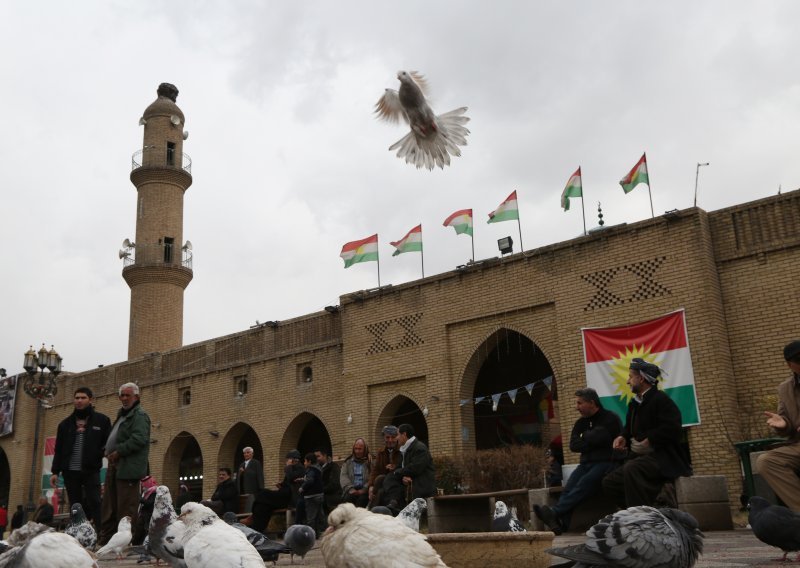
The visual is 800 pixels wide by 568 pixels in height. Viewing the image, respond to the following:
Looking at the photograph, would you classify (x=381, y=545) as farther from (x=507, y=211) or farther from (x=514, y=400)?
(x=514, y=400)

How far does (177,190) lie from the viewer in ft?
109

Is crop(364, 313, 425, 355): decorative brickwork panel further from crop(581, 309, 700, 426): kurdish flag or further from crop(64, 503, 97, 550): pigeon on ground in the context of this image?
crop(64, 503, 97, 550): pigeon on ground

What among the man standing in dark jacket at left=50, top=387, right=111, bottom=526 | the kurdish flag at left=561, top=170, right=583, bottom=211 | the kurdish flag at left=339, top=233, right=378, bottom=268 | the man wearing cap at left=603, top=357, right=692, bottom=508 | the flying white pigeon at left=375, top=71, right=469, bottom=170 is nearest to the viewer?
the man wearing cap at left=603, top=357, right=692, bottom=508

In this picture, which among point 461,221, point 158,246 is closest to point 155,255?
point 158,246

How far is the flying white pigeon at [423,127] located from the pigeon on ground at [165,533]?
163 inches

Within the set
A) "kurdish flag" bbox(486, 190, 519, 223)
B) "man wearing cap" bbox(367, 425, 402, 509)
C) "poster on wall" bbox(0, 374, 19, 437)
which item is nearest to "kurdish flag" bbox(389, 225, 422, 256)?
"kurdish flag" bbox(486, 190, 519, 223)

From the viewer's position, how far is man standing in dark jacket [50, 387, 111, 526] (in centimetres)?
867

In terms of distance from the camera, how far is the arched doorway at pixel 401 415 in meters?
20.5

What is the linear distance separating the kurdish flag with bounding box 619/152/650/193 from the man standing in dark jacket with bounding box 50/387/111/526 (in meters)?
12.4

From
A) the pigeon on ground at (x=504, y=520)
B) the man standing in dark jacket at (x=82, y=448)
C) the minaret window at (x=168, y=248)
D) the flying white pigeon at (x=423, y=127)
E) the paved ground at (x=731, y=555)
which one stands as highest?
the minaret window at (x=168, y=248)

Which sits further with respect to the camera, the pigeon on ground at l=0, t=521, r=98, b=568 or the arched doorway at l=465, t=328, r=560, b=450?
the arched doorway at l=465, t=328, r=560, b=450

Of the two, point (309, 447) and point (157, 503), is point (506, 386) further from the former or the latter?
point (157, 503)

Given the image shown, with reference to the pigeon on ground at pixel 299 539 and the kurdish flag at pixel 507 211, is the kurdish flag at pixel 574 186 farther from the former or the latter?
the pigeon on ground at pixel 299 539

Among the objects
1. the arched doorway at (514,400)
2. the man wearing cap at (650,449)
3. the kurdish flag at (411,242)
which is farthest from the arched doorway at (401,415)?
the man wearing cap at (650,449)
